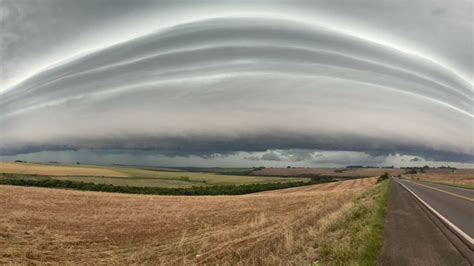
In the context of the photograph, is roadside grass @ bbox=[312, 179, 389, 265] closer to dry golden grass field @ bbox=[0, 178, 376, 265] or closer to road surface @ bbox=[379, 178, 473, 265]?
road surface @ bbox=[379, 178, 473, 265]

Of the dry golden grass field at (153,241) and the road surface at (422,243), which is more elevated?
the road surface at (422,243)

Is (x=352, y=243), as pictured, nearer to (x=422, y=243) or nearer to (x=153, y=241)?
(x=422, y=243)

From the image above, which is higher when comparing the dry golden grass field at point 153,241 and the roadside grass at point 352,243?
the roadside grass at point 352,243

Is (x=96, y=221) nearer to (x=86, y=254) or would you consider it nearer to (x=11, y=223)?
(x=11, y=223)

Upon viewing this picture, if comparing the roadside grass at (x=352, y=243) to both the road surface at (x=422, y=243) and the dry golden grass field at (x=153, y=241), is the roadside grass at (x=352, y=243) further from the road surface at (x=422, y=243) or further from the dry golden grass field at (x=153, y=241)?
the dry golden grass field at (x=153, y=241)

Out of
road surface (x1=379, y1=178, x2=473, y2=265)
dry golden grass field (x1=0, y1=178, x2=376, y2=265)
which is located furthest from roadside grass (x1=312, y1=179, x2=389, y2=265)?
dry golden grass field (x1=0, y1=178, x2=376, y2=265)

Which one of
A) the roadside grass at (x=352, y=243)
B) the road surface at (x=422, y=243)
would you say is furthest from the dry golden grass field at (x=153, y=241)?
the road surface at (x=422, y=243)

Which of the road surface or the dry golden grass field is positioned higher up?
the road surface

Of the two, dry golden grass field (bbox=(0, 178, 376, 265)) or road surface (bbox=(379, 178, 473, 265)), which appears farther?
dry golden grass field (bbox=(0, 178, 376, 265))

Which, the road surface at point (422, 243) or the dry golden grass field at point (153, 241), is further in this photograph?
the dry golden grass field at point (153, 241)

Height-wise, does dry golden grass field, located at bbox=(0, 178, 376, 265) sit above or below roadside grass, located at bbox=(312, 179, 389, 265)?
below

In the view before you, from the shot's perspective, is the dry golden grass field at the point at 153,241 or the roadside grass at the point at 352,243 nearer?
→ the roadside grass at the point at 352,243
